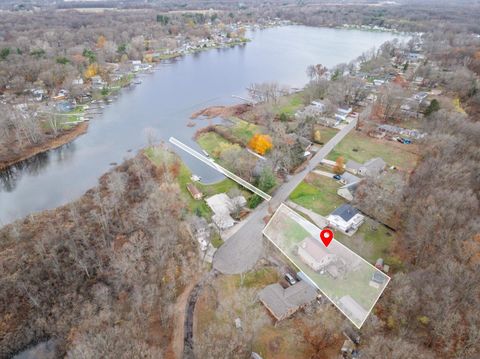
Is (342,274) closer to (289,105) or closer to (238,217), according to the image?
(238,217)

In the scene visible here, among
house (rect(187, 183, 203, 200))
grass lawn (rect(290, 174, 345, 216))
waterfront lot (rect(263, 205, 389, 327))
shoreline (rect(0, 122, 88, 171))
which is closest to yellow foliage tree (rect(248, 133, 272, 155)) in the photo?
grass lawn (rect(290, 174, 345, 216))

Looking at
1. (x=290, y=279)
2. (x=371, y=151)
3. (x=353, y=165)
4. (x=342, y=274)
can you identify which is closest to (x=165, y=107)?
(x=353, y=165)

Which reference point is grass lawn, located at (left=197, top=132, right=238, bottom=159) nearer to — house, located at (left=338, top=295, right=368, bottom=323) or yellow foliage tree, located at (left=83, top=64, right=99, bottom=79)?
house, located at (left=338, top=295, right=368, bottom=323)

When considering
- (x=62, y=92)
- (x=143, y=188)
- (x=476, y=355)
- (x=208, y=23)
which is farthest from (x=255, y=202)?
(x=208, y=23)

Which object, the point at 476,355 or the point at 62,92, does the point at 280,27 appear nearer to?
the point at 62,92

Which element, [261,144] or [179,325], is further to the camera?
[261,144]

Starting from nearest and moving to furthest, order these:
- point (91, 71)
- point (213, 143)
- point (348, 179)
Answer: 1. point (348, 179)
2. point (213, 143)
3. point (91, 71)

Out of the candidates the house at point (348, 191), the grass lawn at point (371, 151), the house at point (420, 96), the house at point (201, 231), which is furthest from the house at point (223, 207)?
the house at point (420, 96)
